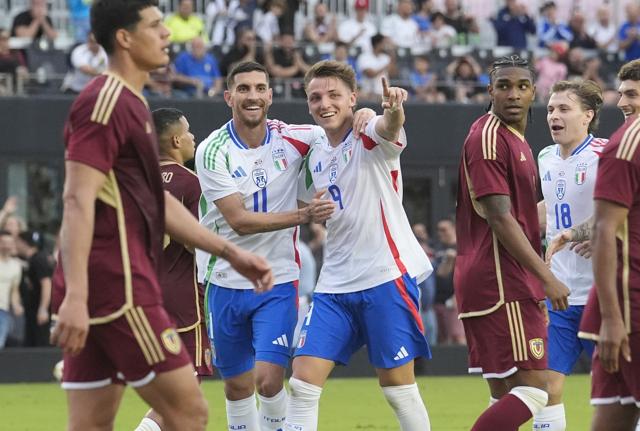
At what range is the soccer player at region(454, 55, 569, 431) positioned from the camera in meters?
7.43

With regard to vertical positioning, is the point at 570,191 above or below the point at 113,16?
below

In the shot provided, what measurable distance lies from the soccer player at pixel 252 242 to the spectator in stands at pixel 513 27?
48.7ft

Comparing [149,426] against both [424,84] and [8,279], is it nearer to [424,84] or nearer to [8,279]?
[8,279]

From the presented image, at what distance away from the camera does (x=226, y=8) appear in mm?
21859

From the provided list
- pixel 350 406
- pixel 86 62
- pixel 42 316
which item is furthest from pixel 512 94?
pixel 86 62

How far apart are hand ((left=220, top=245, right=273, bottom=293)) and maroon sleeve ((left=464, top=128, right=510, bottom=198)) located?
77.3 inches

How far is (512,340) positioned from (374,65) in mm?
13717

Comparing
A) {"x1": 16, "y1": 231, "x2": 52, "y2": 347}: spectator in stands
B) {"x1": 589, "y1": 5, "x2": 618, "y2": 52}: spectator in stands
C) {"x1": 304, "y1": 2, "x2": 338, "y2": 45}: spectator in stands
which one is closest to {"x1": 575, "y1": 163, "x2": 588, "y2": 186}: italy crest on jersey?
{"x1": 16, "y1": 231, "x2": 52, "y2": 347}: spectator in stands

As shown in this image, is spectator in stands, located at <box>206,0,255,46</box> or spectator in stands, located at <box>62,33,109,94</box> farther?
spectator in stands, located at <box>206,0,255,46</box>

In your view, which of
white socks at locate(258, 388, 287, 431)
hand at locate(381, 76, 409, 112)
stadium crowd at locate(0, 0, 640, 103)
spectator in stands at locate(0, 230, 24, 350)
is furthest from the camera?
stadium crowd at locate(0, 0, 640, 103)

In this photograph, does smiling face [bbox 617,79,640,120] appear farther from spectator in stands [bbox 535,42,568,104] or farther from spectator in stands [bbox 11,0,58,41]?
spectator in stands [bbox 11,0,58,41]

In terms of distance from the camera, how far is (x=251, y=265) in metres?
5.81

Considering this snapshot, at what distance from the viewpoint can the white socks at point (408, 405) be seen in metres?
7.86

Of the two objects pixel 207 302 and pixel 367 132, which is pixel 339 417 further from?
pixel 367 132
